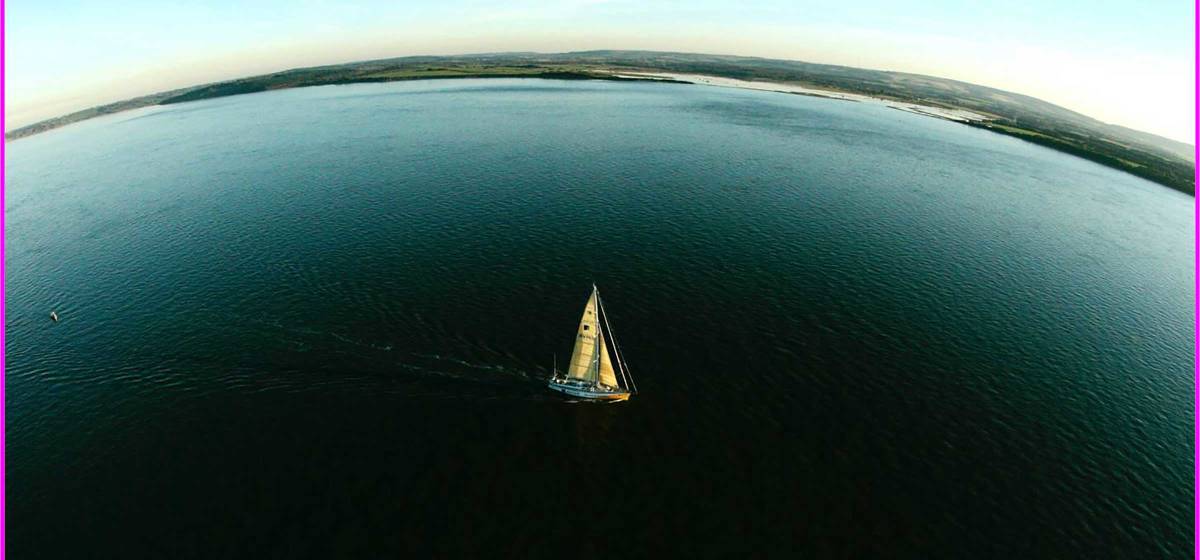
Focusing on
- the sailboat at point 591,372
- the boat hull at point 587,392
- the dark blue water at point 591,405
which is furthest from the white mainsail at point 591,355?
the dark blue water at point 591,405

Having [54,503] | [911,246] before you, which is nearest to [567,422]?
[54,503]

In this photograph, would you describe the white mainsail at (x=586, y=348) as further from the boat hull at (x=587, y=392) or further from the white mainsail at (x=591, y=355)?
the boat hull at (x=587, y=392)

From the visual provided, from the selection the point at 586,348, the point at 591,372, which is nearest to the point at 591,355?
the point at 586,348

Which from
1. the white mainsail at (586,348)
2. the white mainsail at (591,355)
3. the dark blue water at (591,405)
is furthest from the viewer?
the white mainsail at (591,355)

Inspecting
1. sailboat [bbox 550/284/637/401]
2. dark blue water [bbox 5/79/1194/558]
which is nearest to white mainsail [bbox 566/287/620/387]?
sailboat [bbox 550/284/637/401]

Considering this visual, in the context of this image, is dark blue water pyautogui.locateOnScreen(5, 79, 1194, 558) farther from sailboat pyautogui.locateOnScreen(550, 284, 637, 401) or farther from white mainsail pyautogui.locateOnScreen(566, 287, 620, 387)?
white mainsail pyautogui.locateOnScreen(566, 287, 620, 387)

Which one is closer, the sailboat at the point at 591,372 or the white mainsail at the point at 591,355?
the white mainsail at the point at 591,355
